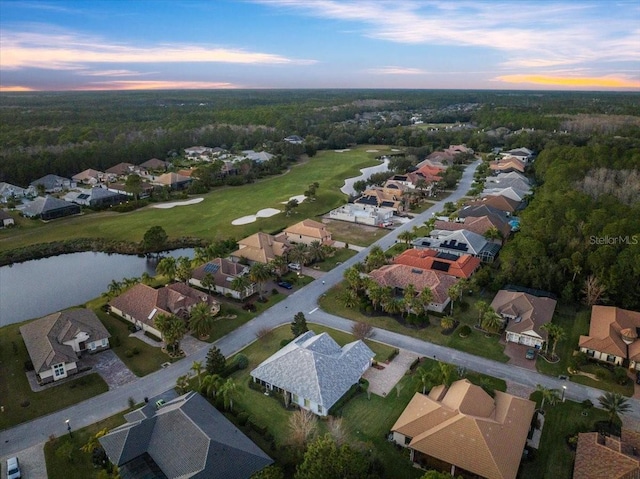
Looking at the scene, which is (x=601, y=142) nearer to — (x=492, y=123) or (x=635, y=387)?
(x=492, y=123)

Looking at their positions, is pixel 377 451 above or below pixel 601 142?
below

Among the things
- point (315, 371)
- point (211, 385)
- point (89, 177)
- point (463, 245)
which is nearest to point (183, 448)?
point (211, 385)

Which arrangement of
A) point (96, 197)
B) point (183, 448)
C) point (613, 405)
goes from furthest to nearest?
point (96, 197)
point (613, 405)
point (183, 448)

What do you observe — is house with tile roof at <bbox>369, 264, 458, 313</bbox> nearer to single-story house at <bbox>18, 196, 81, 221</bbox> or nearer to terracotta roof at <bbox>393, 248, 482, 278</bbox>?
terracotta roof at <bbox>393, 248, 482, 278</bbox>

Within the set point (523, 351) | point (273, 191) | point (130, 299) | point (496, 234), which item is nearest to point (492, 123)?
point (273, 191)

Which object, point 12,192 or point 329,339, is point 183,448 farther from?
point 12,192

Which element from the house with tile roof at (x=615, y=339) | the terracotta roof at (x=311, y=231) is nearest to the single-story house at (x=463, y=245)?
the terracotta roof at (x=311, y=231)

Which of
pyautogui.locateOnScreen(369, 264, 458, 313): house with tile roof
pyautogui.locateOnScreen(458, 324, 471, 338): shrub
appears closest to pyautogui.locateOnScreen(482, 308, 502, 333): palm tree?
pyautogui.locateOnScreen(458, 324, 471, 338): shrub
